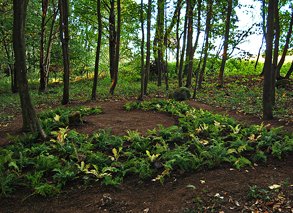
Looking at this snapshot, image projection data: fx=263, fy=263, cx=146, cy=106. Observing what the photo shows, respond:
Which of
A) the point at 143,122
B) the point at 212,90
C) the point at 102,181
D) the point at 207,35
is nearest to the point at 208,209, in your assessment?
the point at 102,181

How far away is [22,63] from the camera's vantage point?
285 inches

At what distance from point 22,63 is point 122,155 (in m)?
3.76

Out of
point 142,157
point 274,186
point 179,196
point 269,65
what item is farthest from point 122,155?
point 269,65

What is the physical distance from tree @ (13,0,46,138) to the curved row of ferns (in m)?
0.42

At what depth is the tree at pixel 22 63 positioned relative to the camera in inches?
276

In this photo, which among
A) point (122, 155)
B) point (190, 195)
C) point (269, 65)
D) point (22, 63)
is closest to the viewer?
point (190, 195)

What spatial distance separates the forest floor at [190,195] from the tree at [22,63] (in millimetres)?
2832

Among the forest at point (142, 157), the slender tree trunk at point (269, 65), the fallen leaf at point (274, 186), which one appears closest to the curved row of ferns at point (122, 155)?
the forest at point (142, 157)

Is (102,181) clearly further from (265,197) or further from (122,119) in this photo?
(122,119)

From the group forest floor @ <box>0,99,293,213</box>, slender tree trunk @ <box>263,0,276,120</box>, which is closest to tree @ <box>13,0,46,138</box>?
forest floor @ <box>0,99,293,213</box>

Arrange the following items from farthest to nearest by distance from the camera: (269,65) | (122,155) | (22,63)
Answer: (269,65), (22,63), (122,155)

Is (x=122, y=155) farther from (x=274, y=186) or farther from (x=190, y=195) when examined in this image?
(x=274, y=186)

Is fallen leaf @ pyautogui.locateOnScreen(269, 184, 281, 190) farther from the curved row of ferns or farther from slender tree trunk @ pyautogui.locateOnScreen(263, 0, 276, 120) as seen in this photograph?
slender tree trunk @ pyautogui.locateOnScreen(263, 0, 276, 120)

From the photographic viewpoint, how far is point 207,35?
1382 cm
